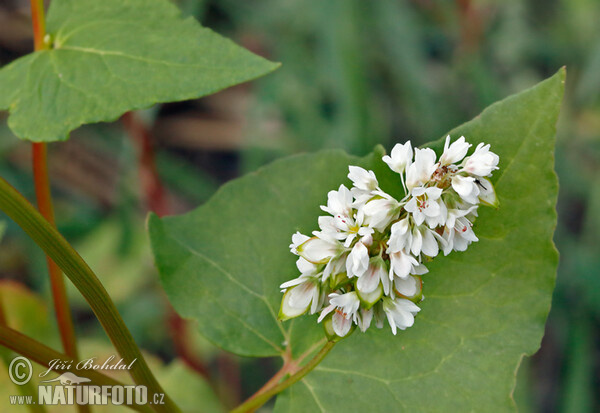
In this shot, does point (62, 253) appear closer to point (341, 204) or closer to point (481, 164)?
point (341, 204)

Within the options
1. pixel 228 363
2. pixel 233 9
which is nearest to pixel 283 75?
pixel 233 9

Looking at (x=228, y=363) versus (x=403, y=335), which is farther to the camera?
(x=228, y=363)

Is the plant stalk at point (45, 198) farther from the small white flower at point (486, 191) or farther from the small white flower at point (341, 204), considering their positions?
the small white flower at point (486, 191)

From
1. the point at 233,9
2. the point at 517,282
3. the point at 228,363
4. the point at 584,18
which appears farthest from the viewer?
the point at 233,9

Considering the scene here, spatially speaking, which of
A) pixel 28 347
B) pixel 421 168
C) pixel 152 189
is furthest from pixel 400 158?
pixel 152 189

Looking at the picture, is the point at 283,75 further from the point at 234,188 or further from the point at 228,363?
the point at 234,188

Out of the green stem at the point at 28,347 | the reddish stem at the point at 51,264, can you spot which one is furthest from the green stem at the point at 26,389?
the green stem at the point at 28,347
